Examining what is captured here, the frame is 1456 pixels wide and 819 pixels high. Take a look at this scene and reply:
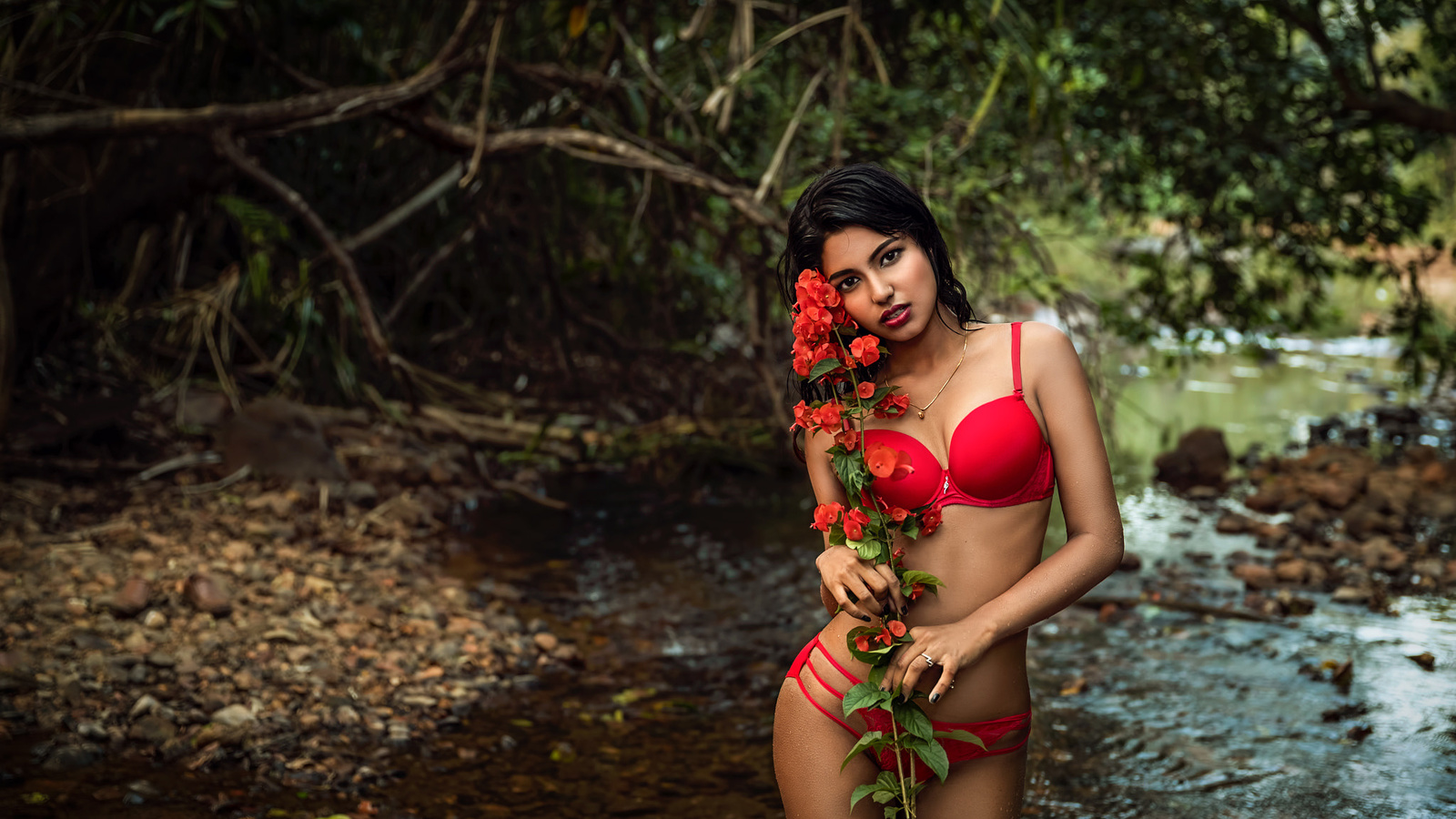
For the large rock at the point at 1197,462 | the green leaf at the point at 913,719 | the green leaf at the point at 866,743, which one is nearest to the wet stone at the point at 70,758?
the green leaf at the point at 866,743

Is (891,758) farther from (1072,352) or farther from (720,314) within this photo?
(720,314)

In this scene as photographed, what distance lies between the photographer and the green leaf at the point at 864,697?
182 cm

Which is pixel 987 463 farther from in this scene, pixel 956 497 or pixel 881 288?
pixel 881 288

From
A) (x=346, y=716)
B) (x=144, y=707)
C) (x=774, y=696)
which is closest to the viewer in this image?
(x=144, y=707)

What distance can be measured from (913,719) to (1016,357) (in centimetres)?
62

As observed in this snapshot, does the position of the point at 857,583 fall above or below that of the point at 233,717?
above

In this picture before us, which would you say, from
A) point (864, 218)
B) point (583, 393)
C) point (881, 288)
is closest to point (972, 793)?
point (881, 288)

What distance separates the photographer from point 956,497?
1.93m

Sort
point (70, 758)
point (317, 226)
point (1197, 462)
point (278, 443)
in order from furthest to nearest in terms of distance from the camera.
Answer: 1. point (1197, 462)
2. point (278, 443)
3. point (317, 226)
4. point (70, 758)

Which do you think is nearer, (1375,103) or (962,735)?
(962,735)

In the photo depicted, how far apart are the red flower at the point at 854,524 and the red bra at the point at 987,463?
0.25ft

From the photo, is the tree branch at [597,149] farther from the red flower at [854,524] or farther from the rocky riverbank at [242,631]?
the red flower at [854,524]

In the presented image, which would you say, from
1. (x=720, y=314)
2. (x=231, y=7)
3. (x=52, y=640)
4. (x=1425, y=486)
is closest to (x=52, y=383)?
(x=231, y=7)

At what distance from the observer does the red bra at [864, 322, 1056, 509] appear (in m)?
1.90
